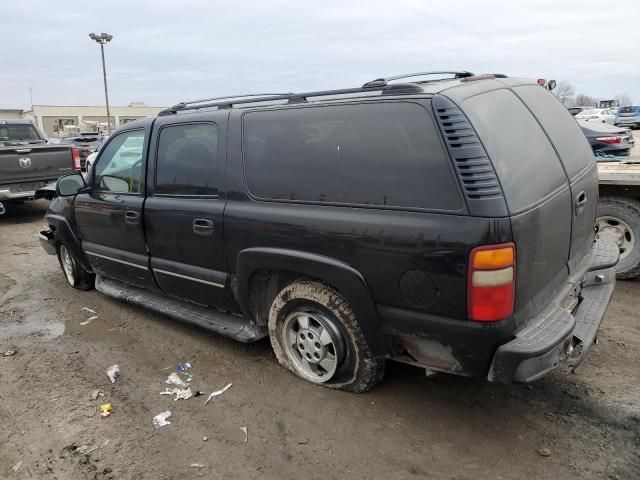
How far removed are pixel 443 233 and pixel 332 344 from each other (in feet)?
3.77

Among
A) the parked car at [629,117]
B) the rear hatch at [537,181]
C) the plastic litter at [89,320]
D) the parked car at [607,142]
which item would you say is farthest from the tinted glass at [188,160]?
the parked car at [629,117]

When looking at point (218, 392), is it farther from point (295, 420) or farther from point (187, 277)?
point (187, 277)

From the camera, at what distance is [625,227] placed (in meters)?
5.00

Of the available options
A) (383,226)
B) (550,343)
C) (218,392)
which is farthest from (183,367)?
(550,343)

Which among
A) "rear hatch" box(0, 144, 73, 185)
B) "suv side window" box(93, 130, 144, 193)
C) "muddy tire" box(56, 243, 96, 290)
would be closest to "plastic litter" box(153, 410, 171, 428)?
"suv side window" box(93, 130, 144, 193)

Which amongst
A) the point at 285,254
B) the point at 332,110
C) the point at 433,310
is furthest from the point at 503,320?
the point at 332,110

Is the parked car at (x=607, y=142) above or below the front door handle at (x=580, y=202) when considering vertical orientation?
above

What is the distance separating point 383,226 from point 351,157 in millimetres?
459

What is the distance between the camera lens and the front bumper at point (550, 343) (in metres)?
2.35

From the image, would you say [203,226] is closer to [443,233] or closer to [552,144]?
[443,233]

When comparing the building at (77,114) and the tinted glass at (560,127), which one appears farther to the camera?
the building at (77,114)

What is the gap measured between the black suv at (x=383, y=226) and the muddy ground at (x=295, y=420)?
300mm

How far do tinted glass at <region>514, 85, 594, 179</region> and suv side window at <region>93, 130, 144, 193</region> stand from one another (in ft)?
9.86

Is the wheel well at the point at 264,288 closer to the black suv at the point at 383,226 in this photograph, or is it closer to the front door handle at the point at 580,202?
the black suv at the point at 383,226
